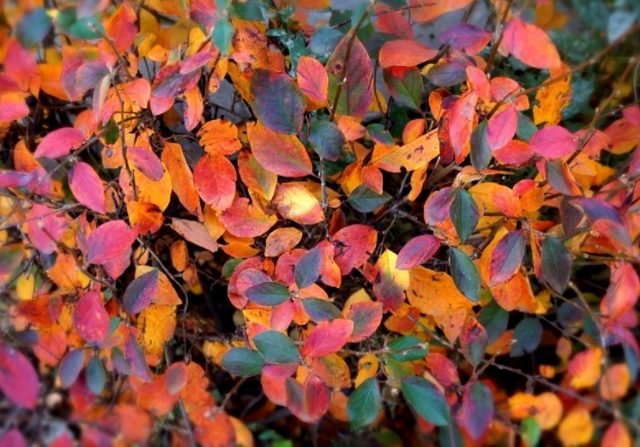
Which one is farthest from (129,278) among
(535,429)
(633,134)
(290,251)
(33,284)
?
(633,134)

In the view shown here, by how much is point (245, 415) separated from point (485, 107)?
2.38ft

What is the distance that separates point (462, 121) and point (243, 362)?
1.40 feet

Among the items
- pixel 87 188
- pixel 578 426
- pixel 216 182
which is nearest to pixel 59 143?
pixel 87 188

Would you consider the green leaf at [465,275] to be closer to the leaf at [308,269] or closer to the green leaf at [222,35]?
the leaf at [308,269]

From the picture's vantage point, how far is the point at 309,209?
0.86 metres

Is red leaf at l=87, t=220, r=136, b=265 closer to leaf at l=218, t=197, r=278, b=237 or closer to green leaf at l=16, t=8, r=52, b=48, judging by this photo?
leaf at l=218, t=197, r=278, b=237

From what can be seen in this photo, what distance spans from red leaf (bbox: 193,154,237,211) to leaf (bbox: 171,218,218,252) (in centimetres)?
5

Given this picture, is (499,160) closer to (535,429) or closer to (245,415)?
(535,429)

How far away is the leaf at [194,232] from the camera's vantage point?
0.89m

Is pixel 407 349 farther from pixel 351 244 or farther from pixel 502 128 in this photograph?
pixel 502 128

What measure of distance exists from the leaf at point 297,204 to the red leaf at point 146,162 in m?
0.16

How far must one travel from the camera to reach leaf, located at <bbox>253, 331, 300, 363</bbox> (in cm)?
85

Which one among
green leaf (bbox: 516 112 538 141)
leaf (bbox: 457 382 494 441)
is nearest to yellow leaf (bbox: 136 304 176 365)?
leaf (bbox: 457 382 494 441)

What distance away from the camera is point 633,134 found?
3.16 feet
